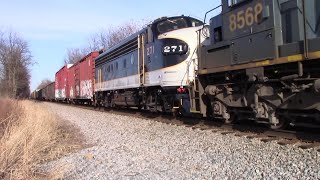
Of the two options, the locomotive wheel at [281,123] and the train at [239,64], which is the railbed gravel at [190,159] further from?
the train at [239,64]

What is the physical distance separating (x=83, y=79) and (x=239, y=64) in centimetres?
2037

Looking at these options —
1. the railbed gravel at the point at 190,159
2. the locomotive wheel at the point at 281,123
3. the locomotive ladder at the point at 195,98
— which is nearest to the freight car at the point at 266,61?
the locomotive wheel at the point at 281,123

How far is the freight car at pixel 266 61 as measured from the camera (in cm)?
705

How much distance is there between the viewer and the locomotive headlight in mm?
11969

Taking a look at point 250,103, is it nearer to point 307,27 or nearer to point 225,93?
point 225,93

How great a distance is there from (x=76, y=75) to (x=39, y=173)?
84.7 ft

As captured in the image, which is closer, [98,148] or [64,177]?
[64,177]


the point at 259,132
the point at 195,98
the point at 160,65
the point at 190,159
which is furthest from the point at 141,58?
the point at 190,159

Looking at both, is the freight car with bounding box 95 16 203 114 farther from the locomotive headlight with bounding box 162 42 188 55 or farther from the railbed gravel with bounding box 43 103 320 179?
the railbed gravel with bounding box 43 103 320 179

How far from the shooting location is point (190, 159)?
264 inches

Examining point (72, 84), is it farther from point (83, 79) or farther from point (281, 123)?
point (281, 123)

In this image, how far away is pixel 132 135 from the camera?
405 inches

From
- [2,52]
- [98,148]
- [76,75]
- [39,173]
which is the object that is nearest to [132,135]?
[98,148]

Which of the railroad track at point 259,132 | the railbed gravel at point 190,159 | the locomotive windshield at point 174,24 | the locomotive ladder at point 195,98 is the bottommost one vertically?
the railbed gravel at point 190,159
